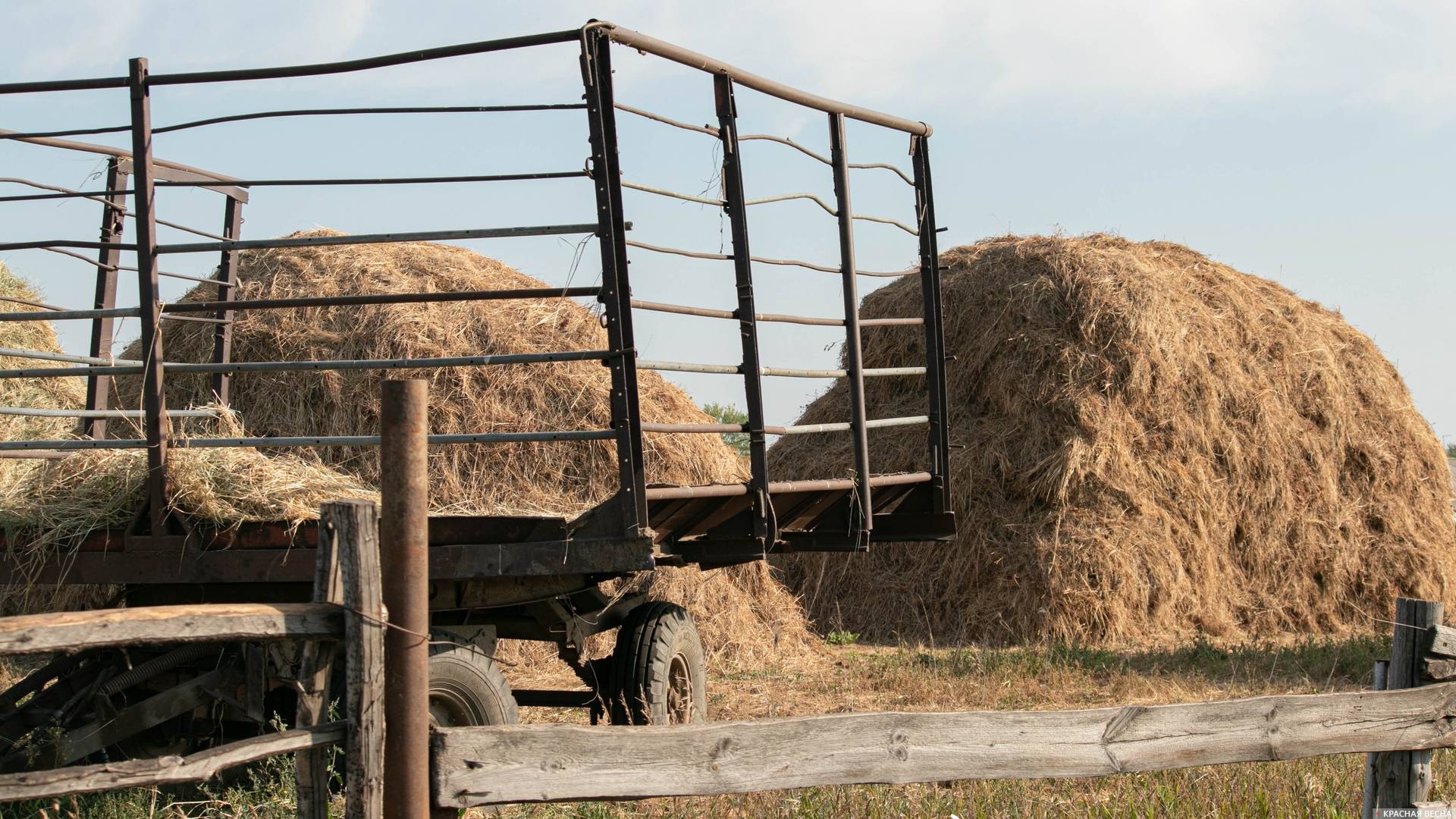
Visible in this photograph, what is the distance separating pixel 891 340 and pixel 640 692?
7784 mm

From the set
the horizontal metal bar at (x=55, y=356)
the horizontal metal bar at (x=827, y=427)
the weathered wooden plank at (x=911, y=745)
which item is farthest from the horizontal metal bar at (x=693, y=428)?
the horizontal metal bar at (x=55, y=356)

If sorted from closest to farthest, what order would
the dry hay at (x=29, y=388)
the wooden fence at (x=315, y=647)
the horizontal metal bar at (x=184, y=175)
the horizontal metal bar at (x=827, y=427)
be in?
the wooden fence at (x=315, y=647) < the horizontal metal bar at (x=827, y=427) < the horizontal metal bar at (x=184, y=175) < the dry hay at (x=29, y=388)

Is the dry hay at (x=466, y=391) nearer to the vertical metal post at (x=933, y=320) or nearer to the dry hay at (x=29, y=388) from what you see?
the dry hay at (x=29, y=388)

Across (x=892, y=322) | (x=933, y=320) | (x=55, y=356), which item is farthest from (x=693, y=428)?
(x=55, y=356)

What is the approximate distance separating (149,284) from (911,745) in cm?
322

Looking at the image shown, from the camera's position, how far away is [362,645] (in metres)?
3.46

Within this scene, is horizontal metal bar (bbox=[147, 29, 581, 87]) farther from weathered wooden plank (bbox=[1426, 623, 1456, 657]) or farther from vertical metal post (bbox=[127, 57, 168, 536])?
weathered wooden plank (bbox=[1426, 623, 1456, 657])

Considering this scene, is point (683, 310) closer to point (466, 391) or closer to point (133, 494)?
point (133, 494)

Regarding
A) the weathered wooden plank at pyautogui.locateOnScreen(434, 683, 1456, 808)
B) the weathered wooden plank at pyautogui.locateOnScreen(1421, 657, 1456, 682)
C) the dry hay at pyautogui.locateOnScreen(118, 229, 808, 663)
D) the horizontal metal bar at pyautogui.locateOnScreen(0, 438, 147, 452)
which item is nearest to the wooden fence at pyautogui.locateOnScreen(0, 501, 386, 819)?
the weathered wooden plank at pyautogui.locateOnScreen(434, 683, 1456, 808)

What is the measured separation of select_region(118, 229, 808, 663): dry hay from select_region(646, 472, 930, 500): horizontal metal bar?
9.16 ft

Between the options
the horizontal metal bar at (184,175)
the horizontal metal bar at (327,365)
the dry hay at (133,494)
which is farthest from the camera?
the horizontal metal bar at (184,175)

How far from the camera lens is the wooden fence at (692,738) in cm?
335

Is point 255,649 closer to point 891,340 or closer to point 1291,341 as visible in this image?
point 891,340

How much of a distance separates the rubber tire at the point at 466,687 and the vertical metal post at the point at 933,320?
2858mm
